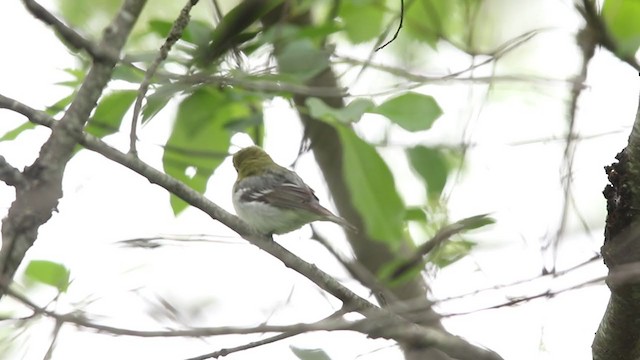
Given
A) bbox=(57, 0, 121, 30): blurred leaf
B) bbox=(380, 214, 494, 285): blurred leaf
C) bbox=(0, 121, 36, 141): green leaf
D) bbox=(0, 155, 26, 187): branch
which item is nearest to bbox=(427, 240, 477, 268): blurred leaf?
bbox=(380, 214, 494, 285): blurred leaf

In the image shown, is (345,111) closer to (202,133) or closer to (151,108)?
(151,108)

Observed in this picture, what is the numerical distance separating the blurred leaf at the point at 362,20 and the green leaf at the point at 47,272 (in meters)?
1.57

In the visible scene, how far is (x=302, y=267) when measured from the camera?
113 inches

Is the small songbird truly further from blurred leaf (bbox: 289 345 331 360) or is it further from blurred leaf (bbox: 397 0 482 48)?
blurred leaf (bbox: 289 345 331 360)

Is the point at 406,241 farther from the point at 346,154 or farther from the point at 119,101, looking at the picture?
the point at 119,101

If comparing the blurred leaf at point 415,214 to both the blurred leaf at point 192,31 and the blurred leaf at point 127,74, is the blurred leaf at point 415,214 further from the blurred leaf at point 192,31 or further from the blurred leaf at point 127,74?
the blurred leaf at point 127,74

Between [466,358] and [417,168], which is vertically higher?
[417,168]

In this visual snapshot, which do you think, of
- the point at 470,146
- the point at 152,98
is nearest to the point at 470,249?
the point at 470,146

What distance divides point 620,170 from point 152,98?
1.28 metres

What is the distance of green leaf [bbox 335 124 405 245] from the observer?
296 cm

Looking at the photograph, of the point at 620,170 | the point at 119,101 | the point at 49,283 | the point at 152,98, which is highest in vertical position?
the point at 119,101

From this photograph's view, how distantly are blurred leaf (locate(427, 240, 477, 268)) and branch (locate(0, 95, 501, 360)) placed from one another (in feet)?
0.80

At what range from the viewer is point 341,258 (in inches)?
112

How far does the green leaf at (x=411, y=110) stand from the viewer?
2711mm
